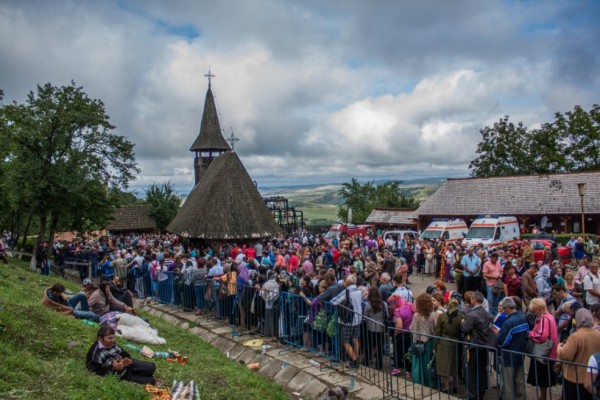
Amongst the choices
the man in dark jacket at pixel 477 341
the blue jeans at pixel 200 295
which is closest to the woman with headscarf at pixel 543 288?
the man in dark jacket at pixel 477 341

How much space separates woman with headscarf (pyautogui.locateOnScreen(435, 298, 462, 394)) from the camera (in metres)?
7.03

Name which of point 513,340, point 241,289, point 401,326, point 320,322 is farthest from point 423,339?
point 241,289

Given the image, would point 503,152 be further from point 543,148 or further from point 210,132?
point 210,132

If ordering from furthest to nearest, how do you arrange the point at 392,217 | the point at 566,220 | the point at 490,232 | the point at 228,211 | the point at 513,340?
the point at 392,217, the point at 566,220, the point at 228,211, the point at 490,232, the point at 513,340

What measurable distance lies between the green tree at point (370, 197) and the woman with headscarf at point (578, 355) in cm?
5413

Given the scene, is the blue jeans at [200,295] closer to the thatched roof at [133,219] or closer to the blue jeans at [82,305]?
the blue jeans at [82,305]

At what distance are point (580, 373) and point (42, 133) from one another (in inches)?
880

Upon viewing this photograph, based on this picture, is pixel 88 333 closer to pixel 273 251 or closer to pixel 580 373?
pixel 580 373

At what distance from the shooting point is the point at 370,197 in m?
76.9

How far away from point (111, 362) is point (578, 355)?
6.28 metres

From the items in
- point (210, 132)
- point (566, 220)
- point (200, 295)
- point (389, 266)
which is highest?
point (210, 132)

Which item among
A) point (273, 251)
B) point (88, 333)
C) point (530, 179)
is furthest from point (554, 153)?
point (88, 333)

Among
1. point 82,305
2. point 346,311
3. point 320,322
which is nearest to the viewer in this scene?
point 346,311

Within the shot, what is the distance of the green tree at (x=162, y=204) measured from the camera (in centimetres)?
4928
